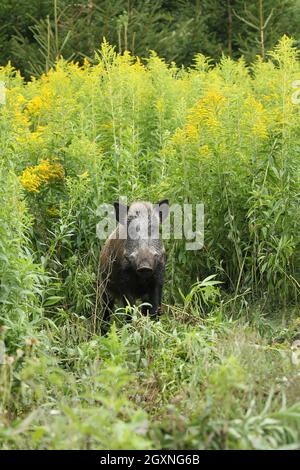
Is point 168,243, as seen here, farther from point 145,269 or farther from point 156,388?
point 156,388

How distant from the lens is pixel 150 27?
18.4 m

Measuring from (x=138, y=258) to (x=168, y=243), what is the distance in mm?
1383

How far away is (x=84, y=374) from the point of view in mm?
7902

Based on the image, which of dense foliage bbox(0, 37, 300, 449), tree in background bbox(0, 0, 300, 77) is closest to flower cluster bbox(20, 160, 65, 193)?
dense foliage bbox(0, 37, 300, 449)

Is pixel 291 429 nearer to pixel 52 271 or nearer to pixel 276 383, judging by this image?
pixel 276 383

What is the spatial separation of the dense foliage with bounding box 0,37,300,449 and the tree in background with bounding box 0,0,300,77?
4161 millimetres

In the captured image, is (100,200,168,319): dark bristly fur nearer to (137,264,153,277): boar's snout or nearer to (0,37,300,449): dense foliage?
(137,264,153,277): boar's snout

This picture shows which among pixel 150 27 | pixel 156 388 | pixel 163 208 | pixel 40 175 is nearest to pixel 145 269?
pixel 163 208

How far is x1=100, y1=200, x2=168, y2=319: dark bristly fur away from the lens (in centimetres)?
983
